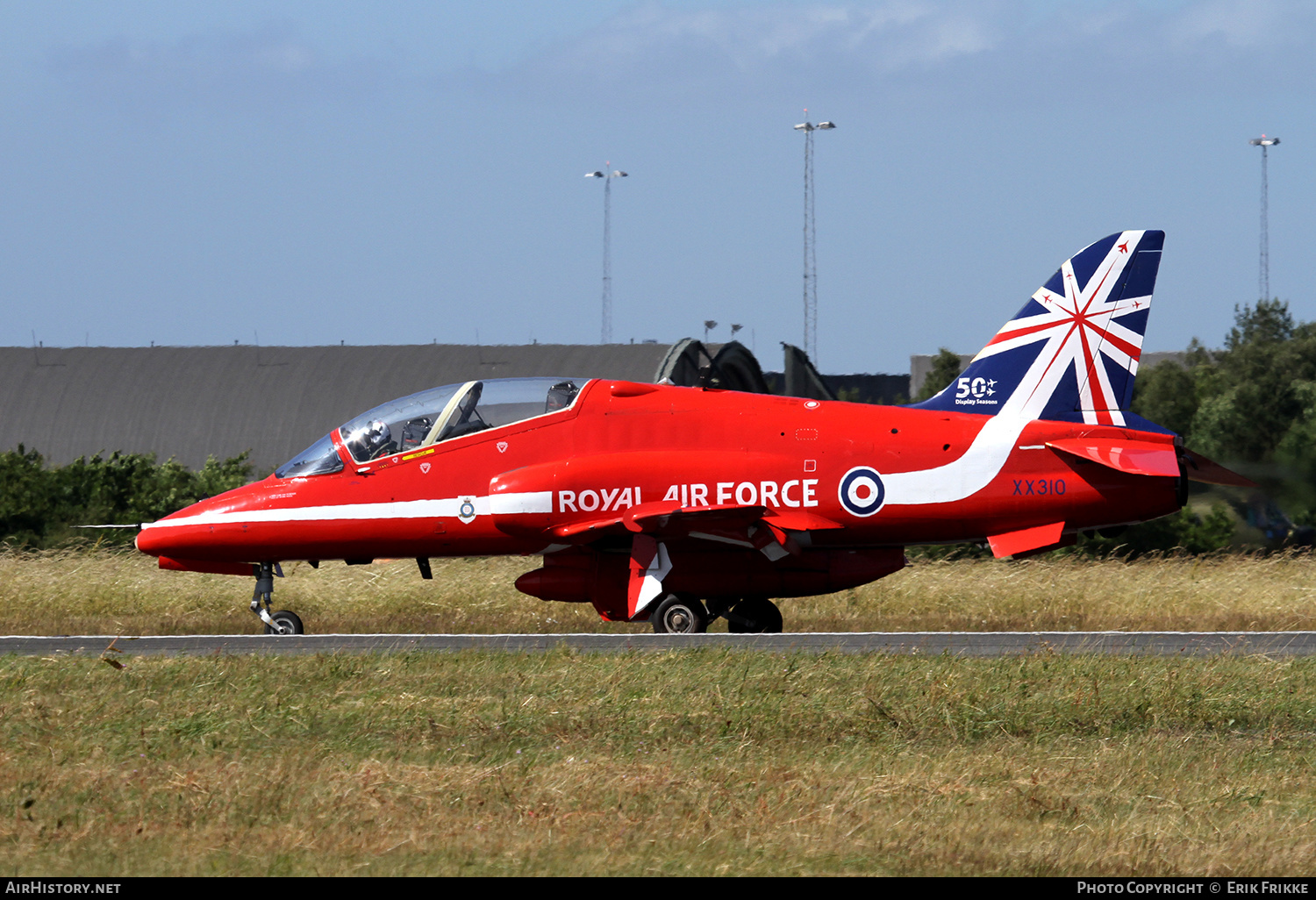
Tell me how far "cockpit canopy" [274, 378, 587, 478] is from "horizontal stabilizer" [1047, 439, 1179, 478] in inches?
241

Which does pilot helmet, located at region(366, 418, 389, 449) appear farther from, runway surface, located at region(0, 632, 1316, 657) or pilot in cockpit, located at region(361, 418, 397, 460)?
runway surface, located at region(0, 632, 1316, 657)

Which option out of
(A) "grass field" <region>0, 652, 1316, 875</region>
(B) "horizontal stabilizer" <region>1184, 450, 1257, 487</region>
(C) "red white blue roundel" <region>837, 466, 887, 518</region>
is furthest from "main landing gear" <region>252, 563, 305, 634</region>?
(B) "horizontal stabilizer" <region>1184, 450, 1257, 487</region>

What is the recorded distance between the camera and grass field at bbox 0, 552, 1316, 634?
19562 millimetres

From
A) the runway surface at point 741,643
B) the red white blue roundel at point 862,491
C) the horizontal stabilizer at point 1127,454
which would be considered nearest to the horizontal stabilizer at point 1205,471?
the horizontal stabilizer at point 1127,454

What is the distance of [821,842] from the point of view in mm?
7566

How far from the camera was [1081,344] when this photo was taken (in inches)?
716

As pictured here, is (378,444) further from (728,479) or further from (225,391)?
(225,391)

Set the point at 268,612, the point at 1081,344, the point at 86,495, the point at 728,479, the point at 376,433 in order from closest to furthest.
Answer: the point at 728,479 → the point at 268,612 → the point at 1081,344 → the point at 376,433 → the point at 86,495

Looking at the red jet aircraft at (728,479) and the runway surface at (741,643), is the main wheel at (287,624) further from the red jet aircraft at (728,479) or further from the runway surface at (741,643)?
the runway surface at (741,643)

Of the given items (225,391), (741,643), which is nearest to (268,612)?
(741,643)

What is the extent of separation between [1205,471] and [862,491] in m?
4.65

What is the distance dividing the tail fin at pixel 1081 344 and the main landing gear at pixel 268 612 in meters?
8.58

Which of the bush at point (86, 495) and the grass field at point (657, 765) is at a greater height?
the bush at point (86, 495)

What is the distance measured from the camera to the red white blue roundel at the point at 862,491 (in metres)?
17.5
